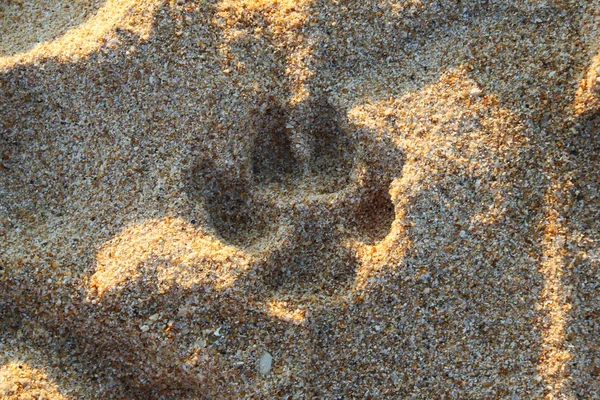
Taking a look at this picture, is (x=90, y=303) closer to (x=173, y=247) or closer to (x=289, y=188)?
(x=173, y=247)

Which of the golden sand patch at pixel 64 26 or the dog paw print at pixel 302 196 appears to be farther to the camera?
the golden sand patch at pixel 64 26

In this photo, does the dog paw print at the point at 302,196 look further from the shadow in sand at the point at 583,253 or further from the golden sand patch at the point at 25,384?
the golden sand patch at the point at 25,384

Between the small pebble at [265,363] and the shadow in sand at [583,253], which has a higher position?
the shadow in sand at [583,253]

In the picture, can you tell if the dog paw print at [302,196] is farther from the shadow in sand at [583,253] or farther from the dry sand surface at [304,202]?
the shadow in sand at [583,253]

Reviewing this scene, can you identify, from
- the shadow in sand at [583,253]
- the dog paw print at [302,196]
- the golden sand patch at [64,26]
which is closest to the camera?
the shadow in sand at [583,253]

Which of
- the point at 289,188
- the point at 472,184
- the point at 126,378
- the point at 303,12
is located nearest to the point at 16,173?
the point at 126,378

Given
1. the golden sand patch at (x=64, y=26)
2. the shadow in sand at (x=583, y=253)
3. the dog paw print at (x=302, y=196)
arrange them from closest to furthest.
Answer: the shadow in sand at (x=583, y=253), the dog paw print at (x=302, y=196), the golden sand patch at (x=64, y=26)

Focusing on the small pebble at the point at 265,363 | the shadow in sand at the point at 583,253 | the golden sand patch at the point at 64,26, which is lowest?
the small pebble at the point at 265,363

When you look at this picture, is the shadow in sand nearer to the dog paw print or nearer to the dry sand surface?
the dry sand surface

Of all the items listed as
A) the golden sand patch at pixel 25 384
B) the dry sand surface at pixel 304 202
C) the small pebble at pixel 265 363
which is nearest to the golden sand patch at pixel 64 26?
the dry sand surface at pixel 304 202
